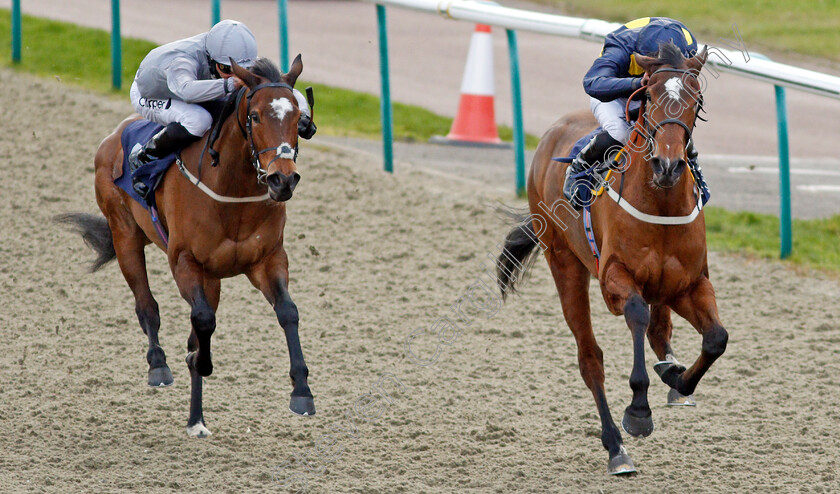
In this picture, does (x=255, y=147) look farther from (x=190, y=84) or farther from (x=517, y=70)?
(x=517, y=70)

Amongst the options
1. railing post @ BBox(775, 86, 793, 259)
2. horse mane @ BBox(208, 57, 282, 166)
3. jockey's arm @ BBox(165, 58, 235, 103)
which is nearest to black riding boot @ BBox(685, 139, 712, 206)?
horse mane @ BBox(208, 57, 282, 166)

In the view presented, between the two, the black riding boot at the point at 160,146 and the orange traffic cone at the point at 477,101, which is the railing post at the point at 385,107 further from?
the black riding boot at the point at 160,146

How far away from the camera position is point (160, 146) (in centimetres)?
529

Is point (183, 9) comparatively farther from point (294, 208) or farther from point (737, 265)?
point (737, 265)

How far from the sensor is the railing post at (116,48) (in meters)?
10.6

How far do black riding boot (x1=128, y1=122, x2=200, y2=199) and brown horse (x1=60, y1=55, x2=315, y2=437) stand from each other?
0.05 meters

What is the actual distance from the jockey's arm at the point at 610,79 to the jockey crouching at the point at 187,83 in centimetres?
124

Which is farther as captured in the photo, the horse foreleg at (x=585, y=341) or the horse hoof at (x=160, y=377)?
the horse hoof at (x=160, y=377)

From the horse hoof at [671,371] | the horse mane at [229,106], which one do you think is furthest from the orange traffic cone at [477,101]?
the horse hoof at [671,371]

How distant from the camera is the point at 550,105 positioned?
497 inches

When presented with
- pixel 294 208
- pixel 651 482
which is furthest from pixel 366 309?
pixel 651 482

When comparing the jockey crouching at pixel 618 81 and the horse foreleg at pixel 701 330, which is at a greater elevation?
the jockey crouching at pixel 618 81

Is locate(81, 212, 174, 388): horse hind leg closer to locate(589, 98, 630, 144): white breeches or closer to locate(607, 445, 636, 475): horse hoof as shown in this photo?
locate(607, 445, 636, 475): horse hoof

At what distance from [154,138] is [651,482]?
108 inches
